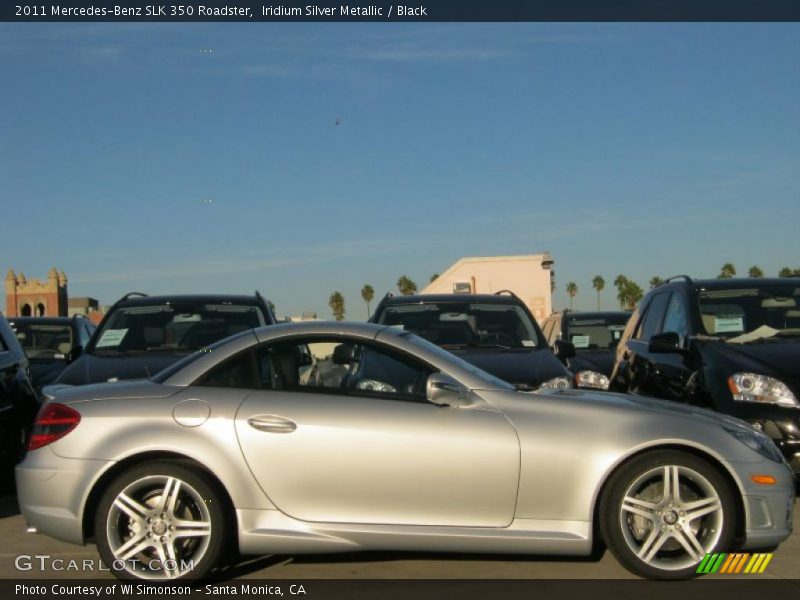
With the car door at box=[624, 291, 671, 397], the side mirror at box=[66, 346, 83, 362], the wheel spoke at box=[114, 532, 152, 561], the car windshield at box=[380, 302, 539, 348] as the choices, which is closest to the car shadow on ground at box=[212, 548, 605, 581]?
the wheel spoke at box=[114, 532, 152, 561]

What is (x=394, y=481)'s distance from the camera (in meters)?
5.27

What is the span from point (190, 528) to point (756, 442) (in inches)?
122

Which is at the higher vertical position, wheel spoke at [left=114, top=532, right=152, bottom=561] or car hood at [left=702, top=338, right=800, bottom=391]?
car hood at [left=702, top=338, right=800, bottom=391]

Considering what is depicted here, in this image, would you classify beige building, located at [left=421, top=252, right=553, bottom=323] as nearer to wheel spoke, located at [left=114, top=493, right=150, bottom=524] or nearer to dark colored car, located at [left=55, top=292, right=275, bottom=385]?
dark colored car, located at [left=55, top=292, right=275, bottom=385]

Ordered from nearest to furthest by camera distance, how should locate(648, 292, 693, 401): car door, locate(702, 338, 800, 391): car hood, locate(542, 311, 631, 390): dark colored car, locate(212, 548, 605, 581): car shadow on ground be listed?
locate(212, 548, 605, 581): car shadow on ground → locate(702, 338, 800, 391): car hood → locate(648, 292, 693, 401): car door → locate(542, 311, 631, 390): dark colored car

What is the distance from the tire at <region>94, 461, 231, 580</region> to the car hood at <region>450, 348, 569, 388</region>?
3.48 meters

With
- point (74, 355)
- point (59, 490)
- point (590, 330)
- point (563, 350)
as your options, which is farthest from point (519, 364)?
point (590, 330)

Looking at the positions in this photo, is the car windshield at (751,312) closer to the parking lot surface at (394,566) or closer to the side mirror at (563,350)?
the side mirror at (563,350)

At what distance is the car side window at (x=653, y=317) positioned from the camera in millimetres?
9798

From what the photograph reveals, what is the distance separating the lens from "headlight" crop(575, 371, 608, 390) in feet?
40.1

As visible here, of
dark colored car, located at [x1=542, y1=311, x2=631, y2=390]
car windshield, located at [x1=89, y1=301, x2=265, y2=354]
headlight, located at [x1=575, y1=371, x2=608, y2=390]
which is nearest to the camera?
car windshield, located at [x1=89, y1=301, x2=265, y2=354]

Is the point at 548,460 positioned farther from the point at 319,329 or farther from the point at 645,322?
the point at 645,322
